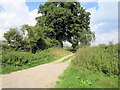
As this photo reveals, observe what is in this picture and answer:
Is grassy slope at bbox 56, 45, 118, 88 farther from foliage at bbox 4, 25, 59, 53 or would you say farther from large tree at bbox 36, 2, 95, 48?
large tree at bbox 36, 2, 95, 48

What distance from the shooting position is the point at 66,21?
62.3ft

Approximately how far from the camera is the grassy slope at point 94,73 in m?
3.33

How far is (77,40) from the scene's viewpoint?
64.5 ft

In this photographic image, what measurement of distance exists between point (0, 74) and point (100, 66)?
5.56m

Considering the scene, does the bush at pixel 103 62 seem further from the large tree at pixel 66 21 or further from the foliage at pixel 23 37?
the large tree at pixel 66 21

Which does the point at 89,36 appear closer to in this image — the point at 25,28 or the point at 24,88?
the point at 25,28

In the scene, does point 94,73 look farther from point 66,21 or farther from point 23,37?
point 66,21

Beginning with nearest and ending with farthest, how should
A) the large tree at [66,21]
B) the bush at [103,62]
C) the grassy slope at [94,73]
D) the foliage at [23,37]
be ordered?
the grassy slope at [94,73], the bush at [103,62], the foliage at [23,37], the large tree at [66,21]

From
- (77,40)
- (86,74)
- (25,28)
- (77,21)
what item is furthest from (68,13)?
(86,74)

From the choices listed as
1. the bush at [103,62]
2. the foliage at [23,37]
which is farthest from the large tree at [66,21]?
the bush at [103,62]

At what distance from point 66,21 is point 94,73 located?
16.0 metres

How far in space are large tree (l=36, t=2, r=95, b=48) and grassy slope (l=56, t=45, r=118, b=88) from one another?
1176 centimetres

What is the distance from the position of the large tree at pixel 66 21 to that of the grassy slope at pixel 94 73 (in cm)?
1176

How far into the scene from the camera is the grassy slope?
3333 mm
